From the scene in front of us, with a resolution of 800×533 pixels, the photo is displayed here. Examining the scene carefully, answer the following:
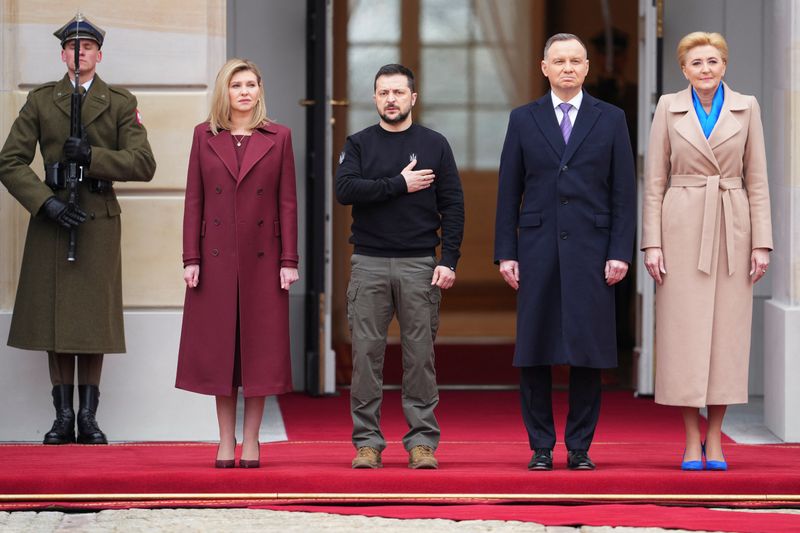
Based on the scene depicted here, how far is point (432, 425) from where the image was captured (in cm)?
652

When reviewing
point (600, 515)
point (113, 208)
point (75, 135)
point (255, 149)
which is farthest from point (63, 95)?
point (600, 515)

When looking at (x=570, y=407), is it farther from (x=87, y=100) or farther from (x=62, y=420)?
(x=87, y=100)

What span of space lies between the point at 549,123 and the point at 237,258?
1346 mm

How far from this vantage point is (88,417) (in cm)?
747

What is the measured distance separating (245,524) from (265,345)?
42.1 inches

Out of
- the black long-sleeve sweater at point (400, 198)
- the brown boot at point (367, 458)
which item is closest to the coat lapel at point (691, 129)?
the black long-sleeve sweater at point (400, 198)

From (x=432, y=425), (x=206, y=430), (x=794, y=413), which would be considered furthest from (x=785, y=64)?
(x=206, y=430)

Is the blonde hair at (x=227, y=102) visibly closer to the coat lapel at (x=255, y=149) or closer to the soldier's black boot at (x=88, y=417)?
the coat lapel at (x=255, y=149)

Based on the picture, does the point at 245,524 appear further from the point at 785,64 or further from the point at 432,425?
the point at 785,64

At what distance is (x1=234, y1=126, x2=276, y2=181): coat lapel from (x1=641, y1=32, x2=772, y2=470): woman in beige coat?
153 centimetres

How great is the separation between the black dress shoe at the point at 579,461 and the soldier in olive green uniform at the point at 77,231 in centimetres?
226

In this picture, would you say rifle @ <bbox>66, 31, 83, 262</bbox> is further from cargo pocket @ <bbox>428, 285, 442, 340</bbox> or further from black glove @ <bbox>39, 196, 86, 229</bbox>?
cargo pocket @ <bbox>428, 285, 442, 340</bbox>

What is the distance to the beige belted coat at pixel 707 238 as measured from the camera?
21.1 ft

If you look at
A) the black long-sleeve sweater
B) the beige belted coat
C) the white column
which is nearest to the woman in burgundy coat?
the black long-sleeve sweater
